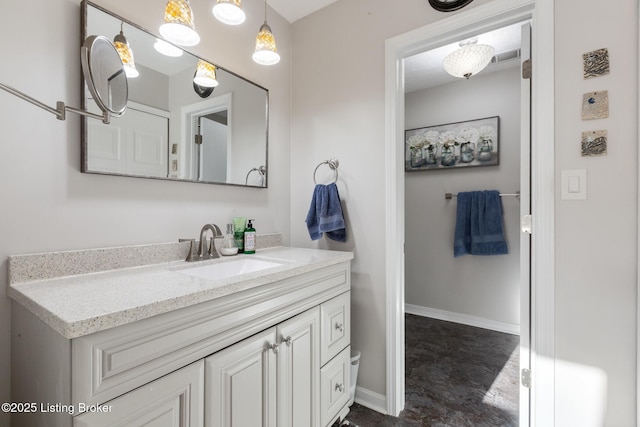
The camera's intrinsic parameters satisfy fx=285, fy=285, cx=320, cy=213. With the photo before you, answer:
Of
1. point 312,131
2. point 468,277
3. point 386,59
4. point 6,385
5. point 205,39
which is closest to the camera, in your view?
point 6,385

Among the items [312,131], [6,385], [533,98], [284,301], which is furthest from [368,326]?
[6,385]

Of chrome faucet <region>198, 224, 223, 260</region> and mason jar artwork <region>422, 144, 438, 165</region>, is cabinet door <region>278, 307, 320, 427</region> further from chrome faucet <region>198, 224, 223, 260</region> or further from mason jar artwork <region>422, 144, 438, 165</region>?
mason jar artwork <region>422, 144, 438, 165</region>

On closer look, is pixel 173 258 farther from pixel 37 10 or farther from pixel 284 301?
pixel 37 10

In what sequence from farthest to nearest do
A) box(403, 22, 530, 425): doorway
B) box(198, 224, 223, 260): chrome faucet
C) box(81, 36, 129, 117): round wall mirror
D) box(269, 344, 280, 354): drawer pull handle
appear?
box(403, 22, 530, 425): doorway < box(198, 224, 223, 260): chrome faucet < box(269, 344, 280, 354): drawer pull handle < box(81, 36, 129, 117): round wall mirror

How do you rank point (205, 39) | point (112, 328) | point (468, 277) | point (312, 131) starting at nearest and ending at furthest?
point (112, 328)
point (205, 39)
point (312, 131)
point (468, 277)

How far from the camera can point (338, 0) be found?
1.81 metres

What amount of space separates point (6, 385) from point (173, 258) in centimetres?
63

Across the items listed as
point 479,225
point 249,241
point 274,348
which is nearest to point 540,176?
point 274,348

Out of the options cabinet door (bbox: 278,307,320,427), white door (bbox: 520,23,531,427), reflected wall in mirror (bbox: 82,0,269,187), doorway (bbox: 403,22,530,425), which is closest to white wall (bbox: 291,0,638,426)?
white door (bbox: 520,23,531,427)

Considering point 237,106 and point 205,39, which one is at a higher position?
point 205,39

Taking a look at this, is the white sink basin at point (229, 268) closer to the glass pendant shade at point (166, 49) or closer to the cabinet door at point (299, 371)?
the cabinet door at point (299, 371)

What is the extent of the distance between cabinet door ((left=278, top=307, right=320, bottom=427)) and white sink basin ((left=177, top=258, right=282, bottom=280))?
29cm

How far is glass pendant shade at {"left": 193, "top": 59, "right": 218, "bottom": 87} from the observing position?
1461mm

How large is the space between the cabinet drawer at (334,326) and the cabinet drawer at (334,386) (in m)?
0.05
